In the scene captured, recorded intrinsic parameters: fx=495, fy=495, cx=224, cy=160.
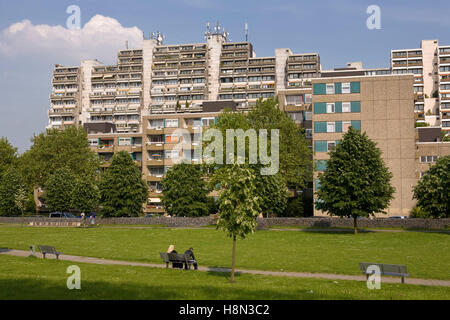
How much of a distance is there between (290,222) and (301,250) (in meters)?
26.8

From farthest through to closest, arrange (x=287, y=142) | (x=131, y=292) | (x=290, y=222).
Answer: (x=287, y=142), (x=290, y=222), (x=131, y=292)

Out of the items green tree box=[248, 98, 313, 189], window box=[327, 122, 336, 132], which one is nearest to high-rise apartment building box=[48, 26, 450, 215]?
window box=[327, 122, 336, 132]

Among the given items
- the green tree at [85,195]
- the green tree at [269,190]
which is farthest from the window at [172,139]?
the green tree at [269,190]

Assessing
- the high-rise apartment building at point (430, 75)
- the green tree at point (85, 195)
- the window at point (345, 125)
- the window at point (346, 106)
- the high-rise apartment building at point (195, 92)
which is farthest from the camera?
the high-rise apartment building at point (430, 75)

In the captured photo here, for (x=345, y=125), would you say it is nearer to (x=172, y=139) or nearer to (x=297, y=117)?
(x=297, y=117)

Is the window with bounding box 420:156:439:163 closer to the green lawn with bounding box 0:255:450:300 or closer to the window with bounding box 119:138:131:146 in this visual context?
the window with bounding box 119:138:131:146

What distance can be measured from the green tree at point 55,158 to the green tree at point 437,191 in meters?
58.7

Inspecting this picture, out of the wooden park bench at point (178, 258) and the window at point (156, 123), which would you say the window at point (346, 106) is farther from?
the wooden park bench at point (178, 258)

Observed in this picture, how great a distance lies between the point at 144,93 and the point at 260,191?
110m

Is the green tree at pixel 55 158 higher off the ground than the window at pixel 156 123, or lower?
lower

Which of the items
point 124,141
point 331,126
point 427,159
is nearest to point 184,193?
point 331,126

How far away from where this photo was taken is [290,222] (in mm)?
63406

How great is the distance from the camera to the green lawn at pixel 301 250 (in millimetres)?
28281
